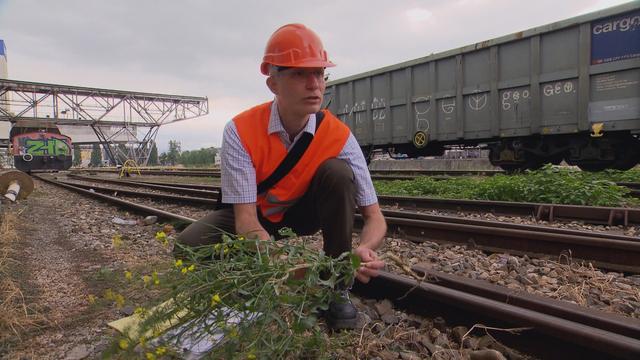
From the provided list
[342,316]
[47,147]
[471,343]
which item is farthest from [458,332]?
[47,147]

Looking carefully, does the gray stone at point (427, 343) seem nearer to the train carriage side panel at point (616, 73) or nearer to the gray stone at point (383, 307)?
the gray stone at point (383, 307)

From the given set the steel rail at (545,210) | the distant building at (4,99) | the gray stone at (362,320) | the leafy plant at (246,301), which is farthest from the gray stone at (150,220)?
the distant building at (4,99)

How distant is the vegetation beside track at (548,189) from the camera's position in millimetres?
5508

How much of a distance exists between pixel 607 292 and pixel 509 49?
818 cm

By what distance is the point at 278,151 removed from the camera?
2.18 meters

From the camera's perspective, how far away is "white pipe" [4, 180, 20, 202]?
7.41m

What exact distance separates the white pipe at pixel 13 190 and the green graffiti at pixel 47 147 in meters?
16.9

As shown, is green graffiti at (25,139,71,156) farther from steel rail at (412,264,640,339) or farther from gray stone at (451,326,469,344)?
gray stone at (451,326,469,344)

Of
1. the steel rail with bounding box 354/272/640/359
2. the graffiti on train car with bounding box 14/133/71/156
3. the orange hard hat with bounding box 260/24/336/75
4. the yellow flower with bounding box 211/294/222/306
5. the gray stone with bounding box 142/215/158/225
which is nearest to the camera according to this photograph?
the yellow flower with bounding box 211/294/222/306

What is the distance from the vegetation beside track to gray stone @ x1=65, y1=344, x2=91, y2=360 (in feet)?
18.7

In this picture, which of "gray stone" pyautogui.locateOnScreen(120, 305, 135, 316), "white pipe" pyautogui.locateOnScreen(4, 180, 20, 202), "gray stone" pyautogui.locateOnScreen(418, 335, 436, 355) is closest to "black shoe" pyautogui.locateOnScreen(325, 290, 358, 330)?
"gray stone" pyautogui.locateOnScreen(418, 335, 436, 355)

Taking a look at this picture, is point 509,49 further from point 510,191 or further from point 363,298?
point 363,298

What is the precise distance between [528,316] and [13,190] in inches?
348

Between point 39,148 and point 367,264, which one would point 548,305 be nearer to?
point 367,264
